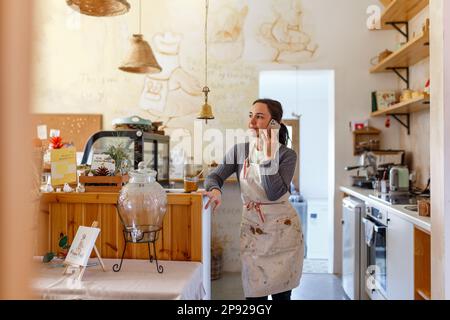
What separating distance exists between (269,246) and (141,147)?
54 cm

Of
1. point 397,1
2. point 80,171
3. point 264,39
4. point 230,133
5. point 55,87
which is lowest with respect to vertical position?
point 80,171

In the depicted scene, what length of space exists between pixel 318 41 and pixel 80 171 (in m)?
0.87

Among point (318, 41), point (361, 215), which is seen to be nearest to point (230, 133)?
point (318, 41)

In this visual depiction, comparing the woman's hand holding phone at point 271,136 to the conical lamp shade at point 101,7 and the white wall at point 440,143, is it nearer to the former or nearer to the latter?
the white wall at point 440,143

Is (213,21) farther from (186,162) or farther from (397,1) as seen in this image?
(397,1)

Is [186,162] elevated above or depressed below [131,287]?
above

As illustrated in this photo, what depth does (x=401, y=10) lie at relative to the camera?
1.44m

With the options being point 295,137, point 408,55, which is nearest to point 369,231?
point 408,55

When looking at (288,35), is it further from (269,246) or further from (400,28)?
(400,28)

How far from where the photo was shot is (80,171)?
1.11 meters

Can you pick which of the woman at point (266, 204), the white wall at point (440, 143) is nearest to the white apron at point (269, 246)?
the woman at point (266, 204)

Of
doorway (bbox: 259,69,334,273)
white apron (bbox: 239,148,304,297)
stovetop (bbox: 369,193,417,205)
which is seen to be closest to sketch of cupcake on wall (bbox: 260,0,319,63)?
doorway (bbox: 259,69,334,273)

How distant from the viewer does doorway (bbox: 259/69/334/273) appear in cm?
104
